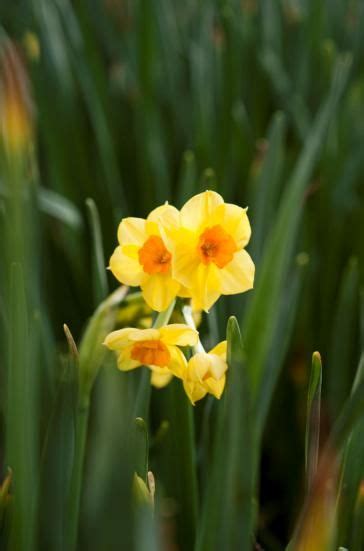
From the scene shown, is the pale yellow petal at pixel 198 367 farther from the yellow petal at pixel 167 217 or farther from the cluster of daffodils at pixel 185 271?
the yellow petal at pixel 167 217

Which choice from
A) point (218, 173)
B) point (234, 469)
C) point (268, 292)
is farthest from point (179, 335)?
point (218, 173)

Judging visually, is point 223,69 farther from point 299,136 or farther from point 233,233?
point 233,233

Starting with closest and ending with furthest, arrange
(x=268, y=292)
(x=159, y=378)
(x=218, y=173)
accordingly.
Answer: (x=159, y=378)
(x=268, y=292)
(x=218, y=173)

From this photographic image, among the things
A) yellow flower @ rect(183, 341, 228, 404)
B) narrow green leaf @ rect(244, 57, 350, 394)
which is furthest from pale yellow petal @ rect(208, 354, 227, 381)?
narrow green leaf @ rect(244, 57, 350, 394)

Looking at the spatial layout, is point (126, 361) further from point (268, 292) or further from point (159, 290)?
point (268, 292)

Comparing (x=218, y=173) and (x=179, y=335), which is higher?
(x=218, y=173)

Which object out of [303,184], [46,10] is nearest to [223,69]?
[46,10]
